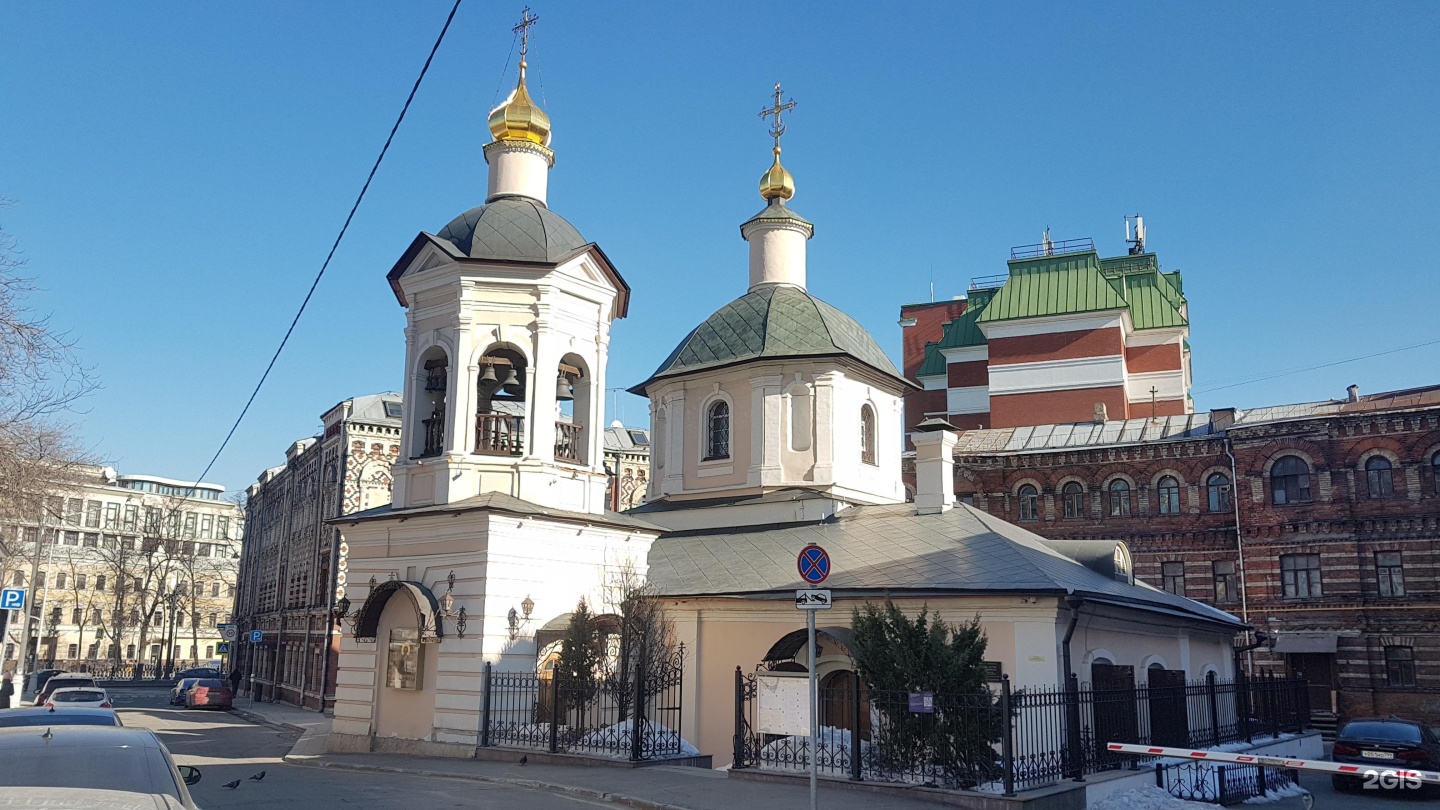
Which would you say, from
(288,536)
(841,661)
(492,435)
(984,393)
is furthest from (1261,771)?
(288,536)

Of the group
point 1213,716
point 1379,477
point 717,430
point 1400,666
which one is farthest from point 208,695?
point 1379,477

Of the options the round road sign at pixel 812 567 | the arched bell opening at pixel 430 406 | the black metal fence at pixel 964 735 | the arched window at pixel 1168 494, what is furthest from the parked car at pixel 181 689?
the round road sign at pixel 812 567

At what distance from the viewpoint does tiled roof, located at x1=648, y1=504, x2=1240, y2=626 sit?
699 inches

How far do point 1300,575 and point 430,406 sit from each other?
89.2ft

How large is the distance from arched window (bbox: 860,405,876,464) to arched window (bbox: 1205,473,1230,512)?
16.1 meters

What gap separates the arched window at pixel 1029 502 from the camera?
38656 millimetres

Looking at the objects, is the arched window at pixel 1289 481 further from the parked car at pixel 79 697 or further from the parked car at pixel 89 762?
the parked car at pixel 89 762

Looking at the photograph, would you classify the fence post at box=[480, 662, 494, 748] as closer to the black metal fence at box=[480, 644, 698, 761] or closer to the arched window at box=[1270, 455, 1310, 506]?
the black metal fence at box=[480, 644, 698, 761]

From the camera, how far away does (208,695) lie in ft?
128

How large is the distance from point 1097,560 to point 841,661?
5.70 metres

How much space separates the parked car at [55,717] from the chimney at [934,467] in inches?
615

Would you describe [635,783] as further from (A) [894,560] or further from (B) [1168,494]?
(B) [1168,494]

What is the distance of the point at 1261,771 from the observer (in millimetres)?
18406

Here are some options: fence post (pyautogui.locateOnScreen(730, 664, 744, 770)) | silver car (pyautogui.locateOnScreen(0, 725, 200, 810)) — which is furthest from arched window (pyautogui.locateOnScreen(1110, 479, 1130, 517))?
silver car (pyautogui.locateOnScreen(0, 725, 200, 810))
